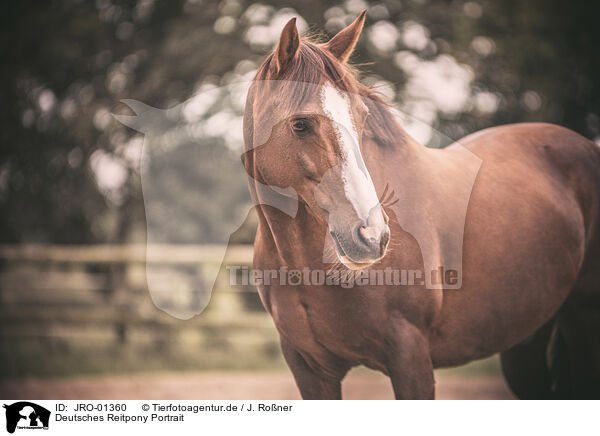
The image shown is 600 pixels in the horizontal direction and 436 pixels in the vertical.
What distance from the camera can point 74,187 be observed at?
6.23 ft

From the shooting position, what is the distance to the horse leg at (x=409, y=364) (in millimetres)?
697

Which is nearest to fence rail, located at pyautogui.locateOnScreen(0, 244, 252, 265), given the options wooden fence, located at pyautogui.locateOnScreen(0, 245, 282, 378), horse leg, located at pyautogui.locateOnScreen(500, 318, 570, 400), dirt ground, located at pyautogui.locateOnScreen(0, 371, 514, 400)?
wooden fence, located at pyautogui.locateOnScreen(0, 245, 282, 378)

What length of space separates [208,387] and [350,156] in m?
1.66

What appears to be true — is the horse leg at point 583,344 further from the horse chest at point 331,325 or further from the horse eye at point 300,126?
the horse eye at point 300,126

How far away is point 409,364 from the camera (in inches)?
27.4

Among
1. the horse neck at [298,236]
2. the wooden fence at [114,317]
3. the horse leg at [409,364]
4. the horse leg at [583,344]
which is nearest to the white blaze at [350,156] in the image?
the horse neck at [298,236]

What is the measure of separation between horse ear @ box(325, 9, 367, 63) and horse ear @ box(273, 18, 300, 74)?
0.11 m

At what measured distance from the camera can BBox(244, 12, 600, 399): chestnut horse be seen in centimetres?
65

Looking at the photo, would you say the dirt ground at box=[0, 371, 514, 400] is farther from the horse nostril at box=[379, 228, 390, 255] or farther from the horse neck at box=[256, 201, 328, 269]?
the horse nostril at box=[379, 228, 390, 255]

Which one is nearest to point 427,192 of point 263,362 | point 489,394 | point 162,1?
point 489,394

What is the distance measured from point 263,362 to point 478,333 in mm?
1721
